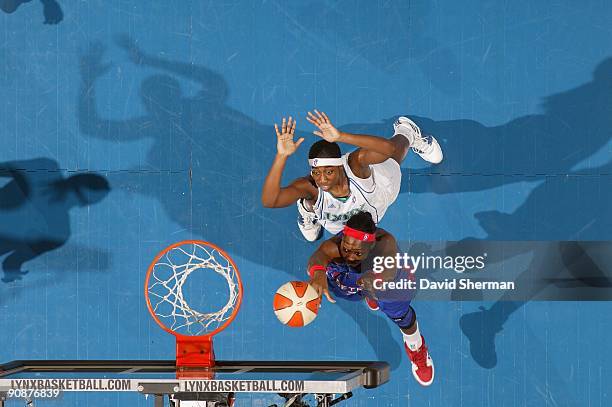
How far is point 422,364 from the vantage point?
9250 mm

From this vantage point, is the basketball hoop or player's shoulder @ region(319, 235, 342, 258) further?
player's shoulder @ region(319, 235, 342, 258)

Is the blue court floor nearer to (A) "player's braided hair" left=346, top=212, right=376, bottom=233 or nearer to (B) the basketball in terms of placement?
(A) "player's braided hair" left=346, top=212, right=376, bottom=233

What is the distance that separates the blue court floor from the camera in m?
9.27

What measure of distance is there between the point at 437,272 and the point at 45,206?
3593 millimetres

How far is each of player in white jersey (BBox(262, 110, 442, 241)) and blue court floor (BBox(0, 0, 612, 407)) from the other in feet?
0.35

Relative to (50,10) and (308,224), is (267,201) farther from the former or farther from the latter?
(50,10)

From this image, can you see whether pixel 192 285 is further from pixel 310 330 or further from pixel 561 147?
pixel 561 147

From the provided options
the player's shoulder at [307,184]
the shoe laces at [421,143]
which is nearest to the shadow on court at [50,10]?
the player's shoulder at [307,184]

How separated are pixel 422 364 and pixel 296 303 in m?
1.36

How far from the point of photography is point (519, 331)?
30.3ft

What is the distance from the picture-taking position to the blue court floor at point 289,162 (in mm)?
9266

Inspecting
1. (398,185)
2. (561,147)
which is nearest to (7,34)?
(398,185)

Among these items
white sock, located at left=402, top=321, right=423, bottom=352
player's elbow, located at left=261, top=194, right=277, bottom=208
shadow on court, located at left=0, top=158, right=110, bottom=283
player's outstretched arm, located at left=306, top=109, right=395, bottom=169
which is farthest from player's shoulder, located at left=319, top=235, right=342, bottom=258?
shadow on court, located at left=0, top=158, right=110, bottom=283

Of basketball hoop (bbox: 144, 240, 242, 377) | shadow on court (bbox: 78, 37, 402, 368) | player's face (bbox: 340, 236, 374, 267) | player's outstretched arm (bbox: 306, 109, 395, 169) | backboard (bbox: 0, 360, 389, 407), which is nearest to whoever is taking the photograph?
backboard (bbox: 0, 360, 389, 407)
